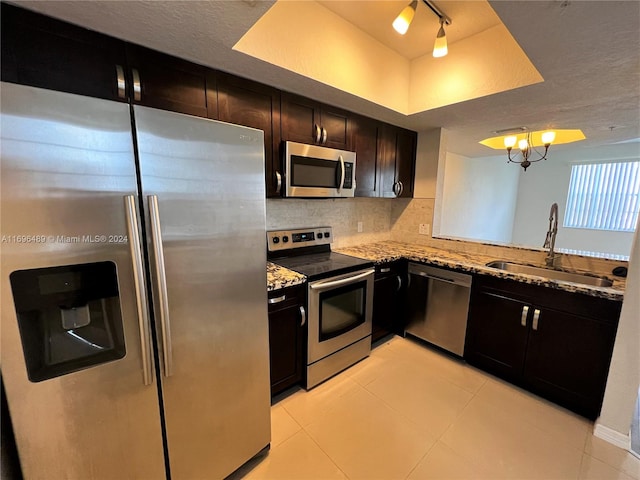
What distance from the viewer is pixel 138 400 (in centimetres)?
105

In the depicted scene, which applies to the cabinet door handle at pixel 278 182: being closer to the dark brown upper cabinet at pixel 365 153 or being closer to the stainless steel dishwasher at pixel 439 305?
the dark brown upper cabinet at pixel 365 153

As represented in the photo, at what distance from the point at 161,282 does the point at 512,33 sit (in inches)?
74.8

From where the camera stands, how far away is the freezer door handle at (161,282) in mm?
989

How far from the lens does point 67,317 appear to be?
95cm

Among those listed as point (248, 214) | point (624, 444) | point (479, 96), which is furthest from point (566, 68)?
point (624, 444)

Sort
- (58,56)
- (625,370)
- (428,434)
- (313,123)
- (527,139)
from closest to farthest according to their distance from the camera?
(58,56) → (625,370) → (428,434) → (313,123) → (527,139)


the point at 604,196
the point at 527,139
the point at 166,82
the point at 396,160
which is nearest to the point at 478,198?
the point at 604,196

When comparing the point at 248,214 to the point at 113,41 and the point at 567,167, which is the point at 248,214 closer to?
A: the point at 113,41

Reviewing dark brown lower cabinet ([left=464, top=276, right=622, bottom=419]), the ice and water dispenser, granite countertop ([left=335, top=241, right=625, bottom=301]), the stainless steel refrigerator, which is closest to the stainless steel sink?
granite countertop ([left=335, top=241, right=625, bottom=301])

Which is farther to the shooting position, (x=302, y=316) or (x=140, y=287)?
(x=302, y=316)

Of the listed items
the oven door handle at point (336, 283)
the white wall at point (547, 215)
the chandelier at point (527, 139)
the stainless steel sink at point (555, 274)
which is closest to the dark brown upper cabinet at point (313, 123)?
the oven door handle at point (336, 283)

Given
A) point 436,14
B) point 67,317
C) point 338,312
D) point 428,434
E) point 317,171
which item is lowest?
point 428,434

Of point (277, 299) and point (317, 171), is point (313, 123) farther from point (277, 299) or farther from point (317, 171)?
point (277, 299)

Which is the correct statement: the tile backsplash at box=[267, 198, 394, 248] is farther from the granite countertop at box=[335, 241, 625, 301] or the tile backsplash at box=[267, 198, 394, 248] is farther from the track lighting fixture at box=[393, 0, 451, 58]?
the track lighting fixture at box=[393, 0, 451, 58]
